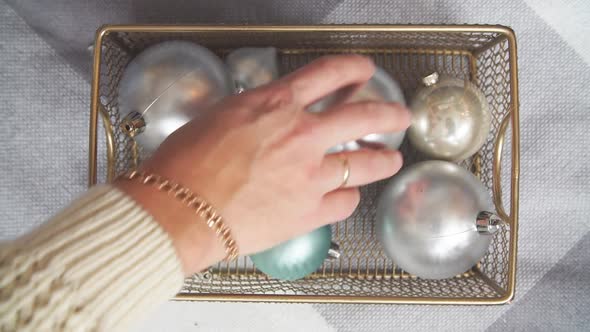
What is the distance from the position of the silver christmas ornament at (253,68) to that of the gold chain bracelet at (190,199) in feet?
0.49

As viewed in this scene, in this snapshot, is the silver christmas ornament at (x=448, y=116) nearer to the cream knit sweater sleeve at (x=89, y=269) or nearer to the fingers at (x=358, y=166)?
the fingers at (x=358, y=166)

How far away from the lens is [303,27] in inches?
13.8

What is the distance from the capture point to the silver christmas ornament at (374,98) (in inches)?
12.3

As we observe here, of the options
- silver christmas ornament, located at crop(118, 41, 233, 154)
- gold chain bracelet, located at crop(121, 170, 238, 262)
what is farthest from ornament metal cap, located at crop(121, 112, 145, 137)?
gold chain bracelet, located at crop(121, 170, 238, 262)

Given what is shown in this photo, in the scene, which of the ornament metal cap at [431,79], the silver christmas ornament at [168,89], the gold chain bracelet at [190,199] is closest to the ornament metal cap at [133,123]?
the silver christmas ornament at [168,89]

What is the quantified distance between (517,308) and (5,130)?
20.8 inches

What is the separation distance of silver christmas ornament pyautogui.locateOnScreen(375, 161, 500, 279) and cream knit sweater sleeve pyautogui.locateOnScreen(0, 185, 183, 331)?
19cm

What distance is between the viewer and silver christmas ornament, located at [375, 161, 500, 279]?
0.35 meters

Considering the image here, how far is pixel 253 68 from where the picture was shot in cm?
37

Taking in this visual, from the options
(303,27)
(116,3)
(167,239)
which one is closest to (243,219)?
(167,239)

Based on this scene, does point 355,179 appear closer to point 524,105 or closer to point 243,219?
point 243,219

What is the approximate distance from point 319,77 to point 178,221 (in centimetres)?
12

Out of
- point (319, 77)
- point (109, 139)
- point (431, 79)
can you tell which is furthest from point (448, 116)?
point (109, 139)

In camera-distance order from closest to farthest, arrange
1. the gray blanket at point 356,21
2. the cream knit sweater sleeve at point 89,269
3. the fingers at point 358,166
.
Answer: the cream knit sweater sleeve at point 89,269 < the fingers at point 358,166 < the gray blanket at point 356,21
